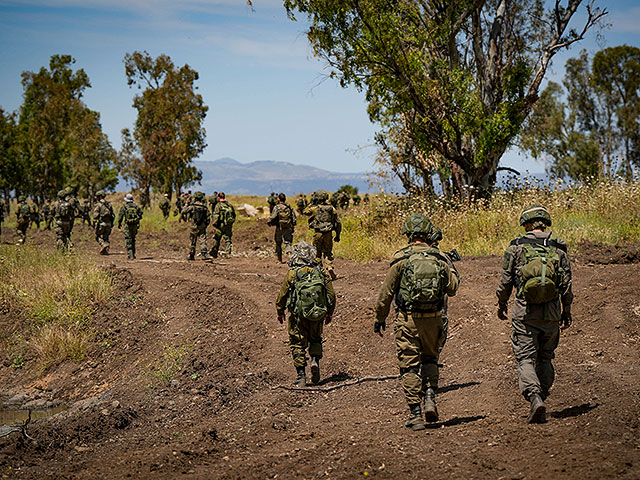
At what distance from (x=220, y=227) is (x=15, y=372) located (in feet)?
25.1

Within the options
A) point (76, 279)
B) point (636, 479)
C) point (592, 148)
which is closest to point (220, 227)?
point (76, 279)

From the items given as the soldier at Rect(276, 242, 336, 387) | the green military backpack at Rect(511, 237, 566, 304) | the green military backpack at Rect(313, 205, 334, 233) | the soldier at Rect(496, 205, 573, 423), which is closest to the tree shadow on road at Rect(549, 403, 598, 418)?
the soldier at Rect(496, 205, 573, 423)

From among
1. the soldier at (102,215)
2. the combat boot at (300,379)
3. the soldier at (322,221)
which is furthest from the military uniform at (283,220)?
the combat boot at (300,379)

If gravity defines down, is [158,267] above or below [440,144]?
below

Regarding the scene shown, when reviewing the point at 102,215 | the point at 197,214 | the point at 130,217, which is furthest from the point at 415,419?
the point at 102,215

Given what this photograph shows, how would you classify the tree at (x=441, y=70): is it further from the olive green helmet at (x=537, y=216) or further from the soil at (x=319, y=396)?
the olive green helmet at (x=537, y=216)

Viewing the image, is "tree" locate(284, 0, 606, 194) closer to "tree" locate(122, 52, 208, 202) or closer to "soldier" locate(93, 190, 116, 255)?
"soldier" locate(93, 190, 116, 255)

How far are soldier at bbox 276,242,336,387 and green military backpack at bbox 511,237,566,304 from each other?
247 centimetres

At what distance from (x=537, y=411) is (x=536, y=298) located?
3.16ft

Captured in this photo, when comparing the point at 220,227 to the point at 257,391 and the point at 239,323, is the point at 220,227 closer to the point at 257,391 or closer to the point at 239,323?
the point at 239,323

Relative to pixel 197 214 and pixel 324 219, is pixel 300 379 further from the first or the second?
pixel 197 214

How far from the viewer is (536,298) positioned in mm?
5730

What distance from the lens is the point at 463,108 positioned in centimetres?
1853

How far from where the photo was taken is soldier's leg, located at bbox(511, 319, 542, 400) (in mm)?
5727
